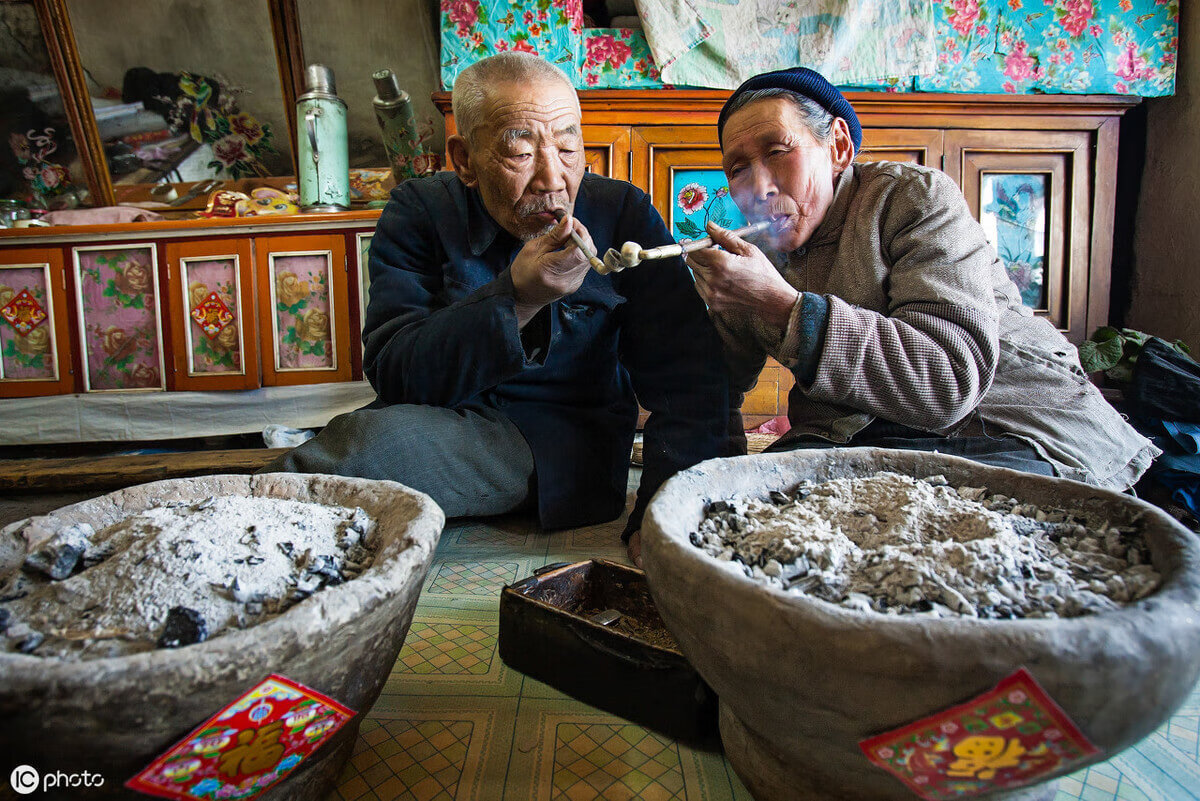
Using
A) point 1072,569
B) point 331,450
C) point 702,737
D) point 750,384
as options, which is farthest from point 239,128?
point 1072,569

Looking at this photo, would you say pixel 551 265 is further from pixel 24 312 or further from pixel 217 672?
pixel 24 312

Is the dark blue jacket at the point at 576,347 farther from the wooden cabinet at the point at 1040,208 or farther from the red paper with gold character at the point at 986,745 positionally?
the wooden cabinet at the point at 1040,208

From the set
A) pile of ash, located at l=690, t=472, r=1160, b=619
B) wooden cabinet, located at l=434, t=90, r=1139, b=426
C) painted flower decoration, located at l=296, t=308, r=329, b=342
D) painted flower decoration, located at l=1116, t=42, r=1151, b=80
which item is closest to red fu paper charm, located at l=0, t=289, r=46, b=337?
painted flower decoration, located at l=296, t=308, r=329, b=342

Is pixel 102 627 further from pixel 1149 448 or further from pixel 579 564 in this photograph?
pixel 1149 448

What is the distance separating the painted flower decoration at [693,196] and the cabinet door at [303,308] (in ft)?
4.99

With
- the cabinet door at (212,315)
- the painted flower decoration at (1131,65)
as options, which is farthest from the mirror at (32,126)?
the painted flower decoration at (1131,65)

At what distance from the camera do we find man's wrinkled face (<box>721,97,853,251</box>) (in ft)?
4.92

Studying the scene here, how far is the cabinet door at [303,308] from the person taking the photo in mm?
3010

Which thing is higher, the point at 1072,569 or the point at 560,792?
the point at 1072,569

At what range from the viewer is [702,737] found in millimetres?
1003

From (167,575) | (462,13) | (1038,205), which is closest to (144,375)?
(462,13)

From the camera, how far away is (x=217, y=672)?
1.94 feet

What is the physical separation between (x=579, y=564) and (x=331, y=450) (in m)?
0.73

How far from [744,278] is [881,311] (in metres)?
0.36
